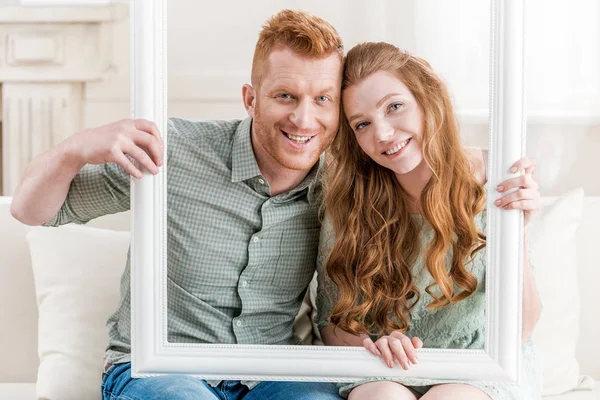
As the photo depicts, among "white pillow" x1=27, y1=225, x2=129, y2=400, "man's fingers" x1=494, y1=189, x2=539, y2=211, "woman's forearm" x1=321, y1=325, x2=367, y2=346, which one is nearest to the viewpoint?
"man's fingers" x1=494, y1=189, x2=539, y2=211

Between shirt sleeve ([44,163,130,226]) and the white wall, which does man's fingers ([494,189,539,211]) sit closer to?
the white wall

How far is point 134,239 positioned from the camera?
130 cm

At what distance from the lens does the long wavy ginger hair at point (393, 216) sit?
129 cm

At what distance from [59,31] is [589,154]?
1.73m

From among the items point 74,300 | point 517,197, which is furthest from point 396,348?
point 74,300

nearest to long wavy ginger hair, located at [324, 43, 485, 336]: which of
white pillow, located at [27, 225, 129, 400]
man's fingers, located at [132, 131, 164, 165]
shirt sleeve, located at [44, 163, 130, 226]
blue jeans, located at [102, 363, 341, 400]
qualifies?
blue jeans, located at [102, 363, 341, 400]

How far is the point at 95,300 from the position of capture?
68.6 inches

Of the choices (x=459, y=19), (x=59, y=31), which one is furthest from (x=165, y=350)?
(x=59, y=31)

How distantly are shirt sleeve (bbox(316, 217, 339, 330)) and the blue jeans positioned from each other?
0.13m

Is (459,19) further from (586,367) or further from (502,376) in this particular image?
(586,367)

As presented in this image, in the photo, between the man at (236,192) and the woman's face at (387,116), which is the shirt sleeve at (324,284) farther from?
the woman's face at (387,116)

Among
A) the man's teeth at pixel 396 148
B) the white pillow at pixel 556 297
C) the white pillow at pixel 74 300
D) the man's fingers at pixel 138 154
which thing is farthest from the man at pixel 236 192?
the white pillow at pixel 556 297

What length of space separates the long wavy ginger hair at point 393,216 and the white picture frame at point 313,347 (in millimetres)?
62

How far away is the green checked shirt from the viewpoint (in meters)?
1.35
